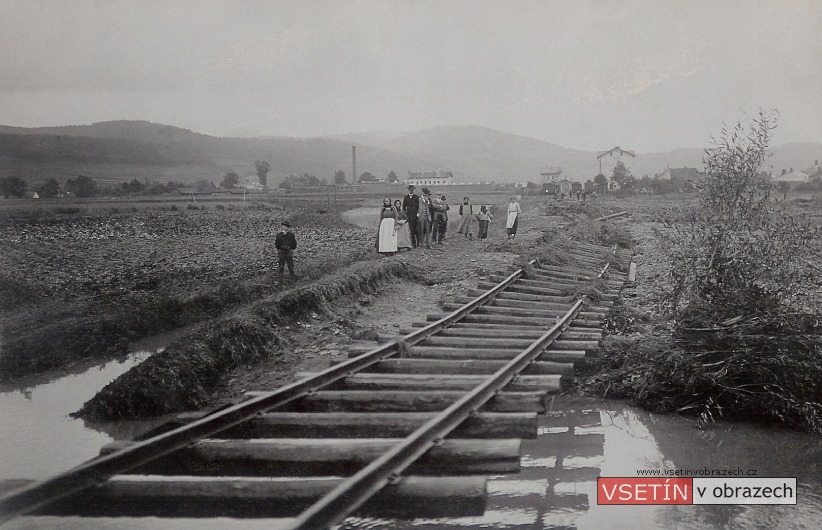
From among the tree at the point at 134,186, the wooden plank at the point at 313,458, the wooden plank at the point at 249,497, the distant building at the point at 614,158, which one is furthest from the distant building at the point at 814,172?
the distant building at the point at 614,158

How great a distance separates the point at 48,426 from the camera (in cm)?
588

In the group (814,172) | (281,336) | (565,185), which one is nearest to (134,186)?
(281,336)

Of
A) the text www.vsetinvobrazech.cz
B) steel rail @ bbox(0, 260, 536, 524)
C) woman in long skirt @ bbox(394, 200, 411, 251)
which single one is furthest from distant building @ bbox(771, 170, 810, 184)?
woman in long skirt @ bbox(394, 200, 411, 251)

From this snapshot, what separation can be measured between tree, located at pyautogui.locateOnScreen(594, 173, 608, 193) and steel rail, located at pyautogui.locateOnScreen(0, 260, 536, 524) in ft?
150

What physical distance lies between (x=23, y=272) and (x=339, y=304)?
5.26 m

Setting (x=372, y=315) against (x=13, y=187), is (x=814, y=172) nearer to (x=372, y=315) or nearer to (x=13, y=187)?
(x=372, y=315)

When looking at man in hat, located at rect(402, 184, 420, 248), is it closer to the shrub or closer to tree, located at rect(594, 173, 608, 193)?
the shrub

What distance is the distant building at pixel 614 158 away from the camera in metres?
41.0

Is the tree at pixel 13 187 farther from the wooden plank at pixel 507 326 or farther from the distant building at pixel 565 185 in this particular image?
the distant building at pixel 565 185

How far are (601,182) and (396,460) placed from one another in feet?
159

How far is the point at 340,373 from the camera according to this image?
5.58 m

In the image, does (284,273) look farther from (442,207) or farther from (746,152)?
(746,152)

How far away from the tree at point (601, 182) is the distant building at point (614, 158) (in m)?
0.40

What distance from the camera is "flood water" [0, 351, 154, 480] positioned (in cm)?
496
